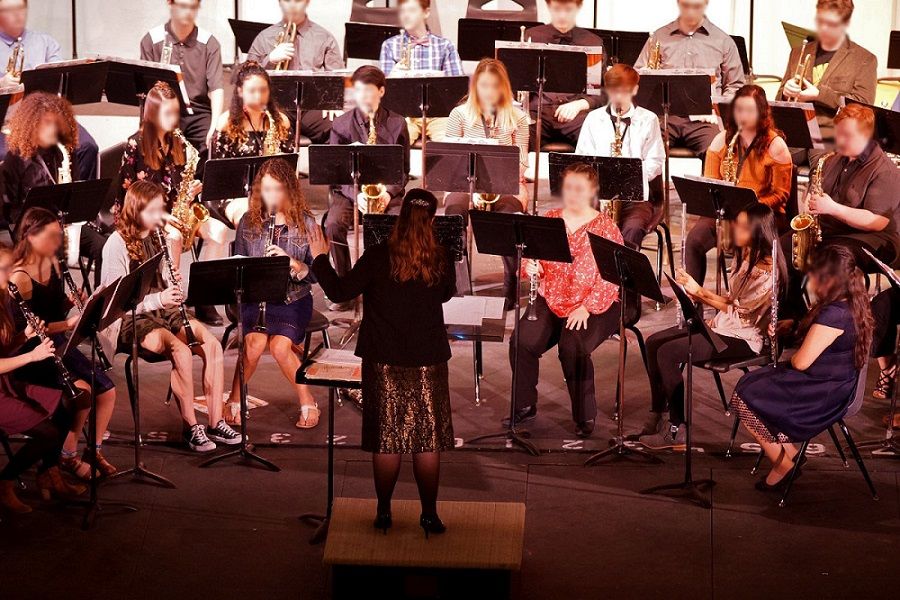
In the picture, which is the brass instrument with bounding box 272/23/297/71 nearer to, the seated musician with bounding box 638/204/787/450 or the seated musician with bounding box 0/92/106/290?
the seated musician with bounding box 0/92/106/290

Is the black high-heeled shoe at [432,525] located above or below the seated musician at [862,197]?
below

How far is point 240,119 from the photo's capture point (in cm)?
763

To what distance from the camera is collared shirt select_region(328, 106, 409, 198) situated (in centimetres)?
782

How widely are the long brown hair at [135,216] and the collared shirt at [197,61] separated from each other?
279 cm

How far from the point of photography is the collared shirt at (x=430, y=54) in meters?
8.58

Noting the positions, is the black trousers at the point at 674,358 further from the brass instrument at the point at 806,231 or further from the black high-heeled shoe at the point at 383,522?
the black high-heeled shoe at the point at 383,522

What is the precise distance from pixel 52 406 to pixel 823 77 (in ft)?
17.3

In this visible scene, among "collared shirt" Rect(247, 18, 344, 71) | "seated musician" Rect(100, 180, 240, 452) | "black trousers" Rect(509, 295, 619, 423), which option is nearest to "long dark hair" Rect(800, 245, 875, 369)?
"black trousers" Rect(509, 295, 619, 423)

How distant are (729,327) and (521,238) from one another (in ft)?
3.42

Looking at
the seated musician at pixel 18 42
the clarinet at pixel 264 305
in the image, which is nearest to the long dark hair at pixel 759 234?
the clarinet at pixel 264 305

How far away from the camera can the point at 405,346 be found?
4.64 metres

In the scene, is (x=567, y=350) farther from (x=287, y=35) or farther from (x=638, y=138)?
(x=287, y=35)

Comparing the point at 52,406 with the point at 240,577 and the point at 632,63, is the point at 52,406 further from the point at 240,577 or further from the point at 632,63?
the point at 632,63

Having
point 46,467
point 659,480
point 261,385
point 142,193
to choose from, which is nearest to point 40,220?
point 142,193
